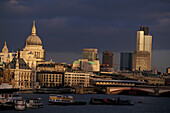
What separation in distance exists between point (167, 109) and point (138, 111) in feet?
49.3

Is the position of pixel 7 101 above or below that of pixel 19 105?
above

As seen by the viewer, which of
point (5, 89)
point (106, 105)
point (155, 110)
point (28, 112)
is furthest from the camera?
point (5, 89)

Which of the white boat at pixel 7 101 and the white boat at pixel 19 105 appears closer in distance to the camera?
the white boat at pixel 19 105

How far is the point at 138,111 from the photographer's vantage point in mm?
158625

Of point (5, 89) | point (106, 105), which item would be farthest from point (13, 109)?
point (5, 89)

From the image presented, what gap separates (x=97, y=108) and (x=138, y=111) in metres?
11.6

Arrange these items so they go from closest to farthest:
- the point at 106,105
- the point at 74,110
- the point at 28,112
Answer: the point at 28,112 → the point at 74,110 → the point at 106,105

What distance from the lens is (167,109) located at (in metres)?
170

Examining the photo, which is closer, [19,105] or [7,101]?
[19,105]

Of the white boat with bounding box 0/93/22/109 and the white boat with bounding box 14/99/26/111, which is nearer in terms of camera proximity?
the white boat with bounding box 14/99/26/111

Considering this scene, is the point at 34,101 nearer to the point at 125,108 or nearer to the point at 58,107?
the point at 58,107

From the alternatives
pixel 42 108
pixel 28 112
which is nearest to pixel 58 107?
pixel 42 108

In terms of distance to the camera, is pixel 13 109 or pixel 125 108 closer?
pixel 13 109

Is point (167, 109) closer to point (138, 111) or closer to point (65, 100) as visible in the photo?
point (138, 111)
